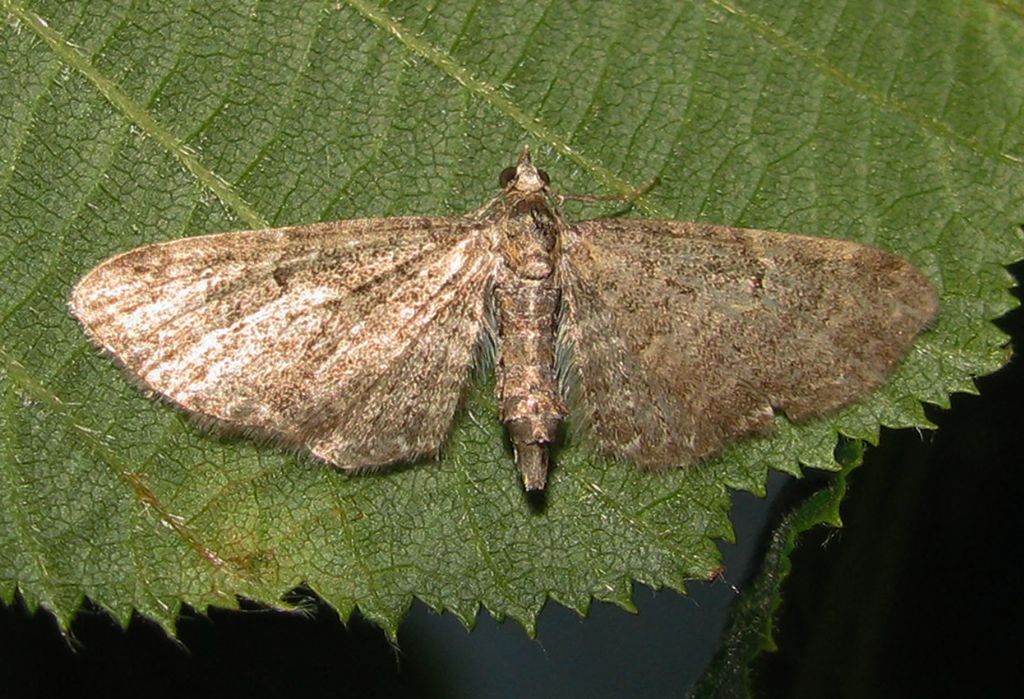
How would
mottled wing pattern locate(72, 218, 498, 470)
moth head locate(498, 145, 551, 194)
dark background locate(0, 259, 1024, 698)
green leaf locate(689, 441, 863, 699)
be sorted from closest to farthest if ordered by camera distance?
1. green leaf locate(689, 441, 863, 699)
2. mottled wing pattern locate(72, 218, 498, 470)
3. moth head locate(498, 145, 551, 194)
4. dark background locate(0, 259, 1024, 698)

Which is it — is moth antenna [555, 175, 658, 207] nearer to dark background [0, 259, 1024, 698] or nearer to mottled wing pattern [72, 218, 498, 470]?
mottled wing pattern [72, 218, 498, 470]

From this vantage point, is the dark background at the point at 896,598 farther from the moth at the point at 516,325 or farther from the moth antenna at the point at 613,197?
the moth antenna at the point at 613,197

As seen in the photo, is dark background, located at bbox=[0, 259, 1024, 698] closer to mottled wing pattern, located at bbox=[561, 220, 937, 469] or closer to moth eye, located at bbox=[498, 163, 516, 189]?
mottled wing pattern, located at bbox=[561, 220, 937, 469]

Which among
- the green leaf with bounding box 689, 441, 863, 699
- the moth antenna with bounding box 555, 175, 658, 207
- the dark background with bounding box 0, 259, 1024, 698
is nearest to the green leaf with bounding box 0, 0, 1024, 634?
the moth antenna with bounding box 555, 175, 658, 207

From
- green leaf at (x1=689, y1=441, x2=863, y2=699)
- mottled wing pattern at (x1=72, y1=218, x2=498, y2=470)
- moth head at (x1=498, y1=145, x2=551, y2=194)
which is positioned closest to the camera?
green leaf at (x1=689, y1=441, x2=863, y2=699)

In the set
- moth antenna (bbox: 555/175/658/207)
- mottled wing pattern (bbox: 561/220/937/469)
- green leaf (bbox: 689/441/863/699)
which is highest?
moth antenna (bbox: 555/175/658/207)

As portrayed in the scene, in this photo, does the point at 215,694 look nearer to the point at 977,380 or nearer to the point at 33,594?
the point at 33,594

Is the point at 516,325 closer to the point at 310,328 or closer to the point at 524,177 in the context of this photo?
the point at 524,177

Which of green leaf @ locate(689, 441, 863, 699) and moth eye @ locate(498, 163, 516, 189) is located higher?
moth eye @ locate(498, 163, 516, 189)

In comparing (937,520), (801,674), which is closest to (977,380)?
(937,520)

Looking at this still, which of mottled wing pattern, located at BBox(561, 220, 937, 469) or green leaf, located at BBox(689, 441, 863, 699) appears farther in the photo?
mottled wing pattern, located at BBox(561, 220, 937, 469)
